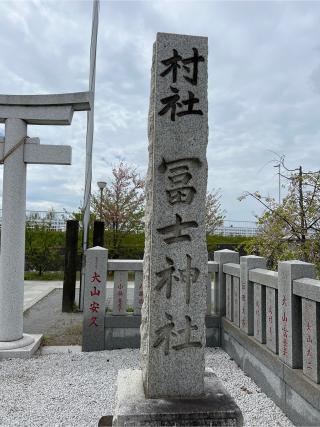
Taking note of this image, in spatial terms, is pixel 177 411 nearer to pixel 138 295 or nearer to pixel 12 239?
pixel 138 295

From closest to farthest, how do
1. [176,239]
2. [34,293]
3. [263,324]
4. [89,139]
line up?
[176,239]
[263,324]
[89,139]
[34,293]

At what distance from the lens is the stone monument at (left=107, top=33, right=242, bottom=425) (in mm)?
2767

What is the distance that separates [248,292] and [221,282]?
1290 millimetres

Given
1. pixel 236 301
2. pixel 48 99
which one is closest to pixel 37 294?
pixel 48 99

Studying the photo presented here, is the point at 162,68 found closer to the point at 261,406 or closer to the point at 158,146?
the point at 158,146

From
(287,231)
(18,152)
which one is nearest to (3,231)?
(18,152)

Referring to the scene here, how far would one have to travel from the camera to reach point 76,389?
4293mm

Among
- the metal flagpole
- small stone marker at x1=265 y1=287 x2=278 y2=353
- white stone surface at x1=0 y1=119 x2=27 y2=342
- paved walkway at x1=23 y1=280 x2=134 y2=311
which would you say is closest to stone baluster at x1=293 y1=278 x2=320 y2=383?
small stone marker at x1=265 y1=287 x2=278 y2=353

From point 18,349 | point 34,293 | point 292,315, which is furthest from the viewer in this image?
point 34,293

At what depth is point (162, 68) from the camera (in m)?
2.92

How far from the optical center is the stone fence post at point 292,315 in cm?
349

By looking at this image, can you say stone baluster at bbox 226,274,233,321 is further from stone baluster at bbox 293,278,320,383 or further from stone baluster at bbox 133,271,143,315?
stone baluster at bbox 293,278,320,383

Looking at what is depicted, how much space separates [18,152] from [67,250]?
4.19 metres

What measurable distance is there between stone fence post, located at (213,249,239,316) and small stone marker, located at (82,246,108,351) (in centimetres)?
193
